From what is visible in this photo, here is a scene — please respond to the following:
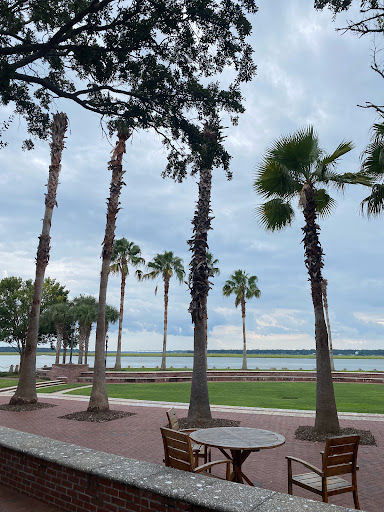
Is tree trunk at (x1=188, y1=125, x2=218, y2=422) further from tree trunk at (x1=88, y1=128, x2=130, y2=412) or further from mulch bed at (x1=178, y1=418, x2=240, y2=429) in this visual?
tree trunk at (x1=88, y1=128, x2=130, y2=412)

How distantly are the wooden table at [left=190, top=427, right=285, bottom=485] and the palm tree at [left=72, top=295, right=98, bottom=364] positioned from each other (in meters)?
37.0

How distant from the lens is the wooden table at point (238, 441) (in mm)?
5059

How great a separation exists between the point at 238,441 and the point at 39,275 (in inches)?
551

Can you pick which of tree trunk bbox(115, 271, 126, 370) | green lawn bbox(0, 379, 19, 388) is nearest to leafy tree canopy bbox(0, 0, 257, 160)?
green lawn bbox(0, 379, 19, 388)

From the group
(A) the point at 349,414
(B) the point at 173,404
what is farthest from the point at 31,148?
(A) the point at 349,414

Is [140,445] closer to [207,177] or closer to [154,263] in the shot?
[207,177]

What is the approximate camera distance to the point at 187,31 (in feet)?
26.7

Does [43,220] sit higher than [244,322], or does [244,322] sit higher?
[43,220]

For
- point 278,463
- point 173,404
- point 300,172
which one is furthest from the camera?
point 173,404

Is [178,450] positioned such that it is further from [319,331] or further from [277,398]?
[277,398]

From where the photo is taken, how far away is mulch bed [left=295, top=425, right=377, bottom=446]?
9539 millimetres

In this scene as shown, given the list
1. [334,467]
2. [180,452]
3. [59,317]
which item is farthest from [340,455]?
[59,317]

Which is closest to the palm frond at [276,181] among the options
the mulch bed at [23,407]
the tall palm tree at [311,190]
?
the tall palm tree at [311,190]

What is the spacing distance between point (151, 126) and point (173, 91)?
944mm
